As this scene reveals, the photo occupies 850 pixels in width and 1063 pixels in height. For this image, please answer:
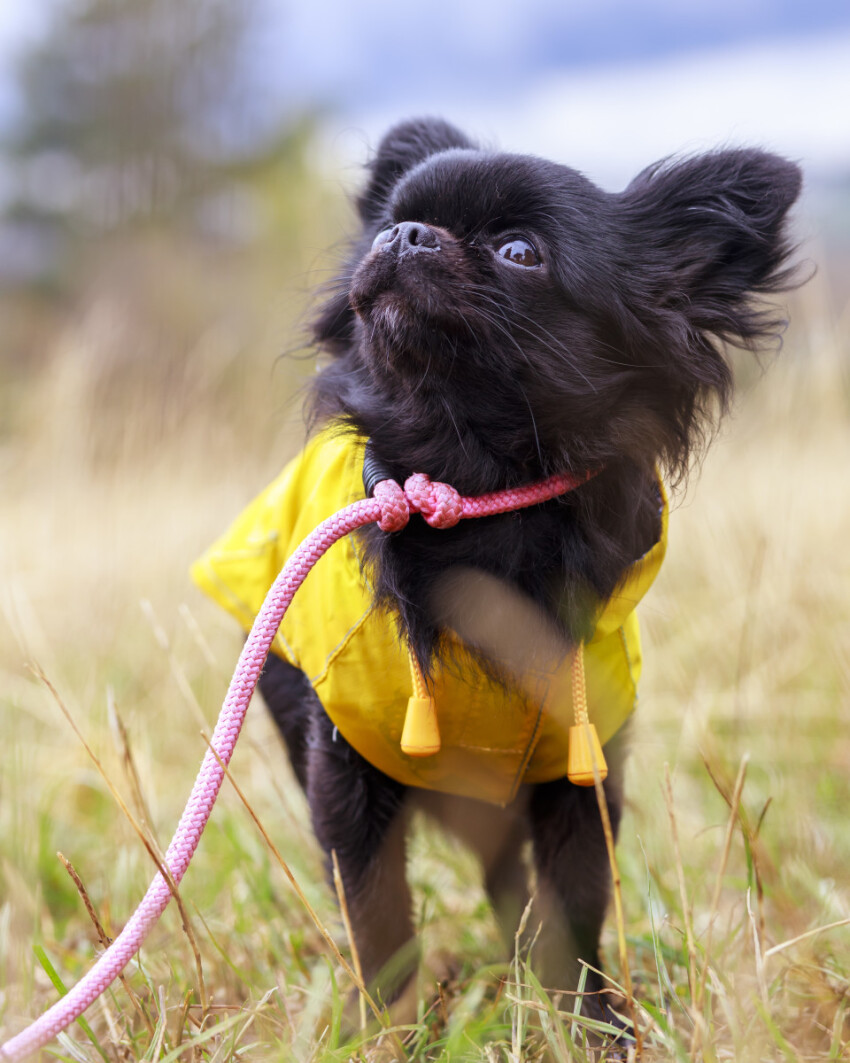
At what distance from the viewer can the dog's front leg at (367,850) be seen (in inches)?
71.5

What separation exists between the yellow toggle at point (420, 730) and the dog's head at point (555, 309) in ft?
1.40

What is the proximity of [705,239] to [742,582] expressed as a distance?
2169mm

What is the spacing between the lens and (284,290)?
9.62 ft

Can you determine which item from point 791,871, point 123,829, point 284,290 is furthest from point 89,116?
point 791,871

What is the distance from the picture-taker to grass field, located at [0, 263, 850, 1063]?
5.37ft

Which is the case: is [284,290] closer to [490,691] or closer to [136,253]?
[490,691]

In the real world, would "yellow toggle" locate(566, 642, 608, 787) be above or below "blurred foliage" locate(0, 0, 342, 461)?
below

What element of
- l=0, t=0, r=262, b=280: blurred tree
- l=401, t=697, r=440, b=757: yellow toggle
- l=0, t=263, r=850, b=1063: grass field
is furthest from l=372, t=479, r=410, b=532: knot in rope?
l=0, t=0, r=262, b=280: blurred tree

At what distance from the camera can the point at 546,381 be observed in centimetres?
167

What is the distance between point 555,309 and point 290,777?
2.10 m

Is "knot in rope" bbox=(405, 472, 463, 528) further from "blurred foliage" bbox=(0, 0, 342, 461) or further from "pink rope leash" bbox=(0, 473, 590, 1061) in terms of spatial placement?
"blurred foliage" bbox=(0, 0, 342, 461)

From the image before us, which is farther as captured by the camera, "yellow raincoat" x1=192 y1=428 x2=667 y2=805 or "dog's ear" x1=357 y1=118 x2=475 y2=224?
"dog's ear" x1=357 y1=118 x2=475 y2=224

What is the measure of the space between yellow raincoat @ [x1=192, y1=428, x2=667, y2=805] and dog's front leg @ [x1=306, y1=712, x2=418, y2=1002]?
0.08 m

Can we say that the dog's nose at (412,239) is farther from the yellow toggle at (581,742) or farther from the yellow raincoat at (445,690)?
the yellow toggle at (581,742)
